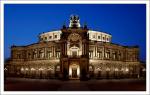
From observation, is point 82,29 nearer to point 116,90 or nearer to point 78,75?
point 78,75

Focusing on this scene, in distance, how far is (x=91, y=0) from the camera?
26266 millimetres

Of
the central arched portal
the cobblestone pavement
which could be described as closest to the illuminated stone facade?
the central arched portal

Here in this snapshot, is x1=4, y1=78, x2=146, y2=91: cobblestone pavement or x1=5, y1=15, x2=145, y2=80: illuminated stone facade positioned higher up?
x1=5, y1=15, x2=145, y2=80: illuminated stone facade

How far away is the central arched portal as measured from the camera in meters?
42.1

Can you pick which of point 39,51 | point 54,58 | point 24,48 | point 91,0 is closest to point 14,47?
point 24,48

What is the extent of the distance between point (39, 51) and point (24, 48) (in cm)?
390

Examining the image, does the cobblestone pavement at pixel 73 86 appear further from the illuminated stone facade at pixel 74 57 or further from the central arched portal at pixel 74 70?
the central arched portal at pixel 74 70

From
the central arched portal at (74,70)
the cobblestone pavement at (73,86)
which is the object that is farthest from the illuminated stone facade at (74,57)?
the cobblestone pavement at (73,86)

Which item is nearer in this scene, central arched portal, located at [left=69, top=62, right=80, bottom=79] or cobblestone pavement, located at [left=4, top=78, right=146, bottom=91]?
cobblestone pavement, located at [left=4, top=78, right=146, bottom=91]

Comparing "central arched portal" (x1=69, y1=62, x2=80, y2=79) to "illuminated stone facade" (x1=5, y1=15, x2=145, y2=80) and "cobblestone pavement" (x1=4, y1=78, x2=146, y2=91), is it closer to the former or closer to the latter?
"illuminated stone facade" (x1=5, y1=15, x2=145, y2=80)

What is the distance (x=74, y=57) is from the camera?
136 feet

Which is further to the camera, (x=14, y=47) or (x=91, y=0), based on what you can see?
(x=14, y=47)

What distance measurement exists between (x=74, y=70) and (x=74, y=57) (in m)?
2.00

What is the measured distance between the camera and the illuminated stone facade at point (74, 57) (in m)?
41.9
